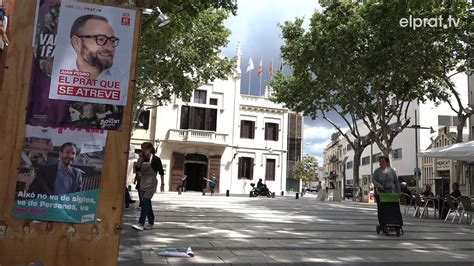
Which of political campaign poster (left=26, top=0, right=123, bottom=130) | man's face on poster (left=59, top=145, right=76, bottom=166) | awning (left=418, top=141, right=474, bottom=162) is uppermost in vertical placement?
Result: awning (left=418, top=141, right=474, bottom=162)

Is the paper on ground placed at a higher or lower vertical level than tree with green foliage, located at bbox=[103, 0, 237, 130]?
lower

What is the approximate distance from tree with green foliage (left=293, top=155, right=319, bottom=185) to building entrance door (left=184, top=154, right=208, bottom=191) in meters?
19.9

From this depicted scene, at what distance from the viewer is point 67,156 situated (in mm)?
4129

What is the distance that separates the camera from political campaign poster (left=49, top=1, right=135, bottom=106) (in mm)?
4180

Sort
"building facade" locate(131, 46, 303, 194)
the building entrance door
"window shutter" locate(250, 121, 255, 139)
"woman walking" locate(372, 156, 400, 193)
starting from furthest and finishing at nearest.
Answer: "window shutter" locate(250, 121, 255, 139), the building entrance door, "building facade" locate(131, 46, 303, 194), "woman walking" locate(372, 156, 400, 193)

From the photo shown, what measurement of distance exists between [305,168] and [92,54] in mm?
61416

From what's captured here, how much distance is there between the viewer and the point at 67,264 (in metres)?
4.10

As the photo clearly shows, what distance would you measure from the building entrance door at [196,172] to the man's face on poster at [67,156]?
3316 centimetres

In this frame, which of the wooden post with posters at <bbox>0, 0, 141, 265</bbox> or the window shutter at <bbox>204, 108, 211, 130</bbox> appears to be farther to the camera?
the window shutter at <bbox>204, 108, 211, 130</bbox>

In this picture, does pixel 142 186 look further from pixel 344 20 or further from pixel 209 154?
pixel 209 154

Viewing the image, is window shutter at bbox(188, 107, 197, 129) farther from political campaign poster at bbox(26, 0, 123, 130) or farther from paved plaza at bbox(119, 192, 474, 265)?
political campaign poster at bbox(26, 0, 123, 130)

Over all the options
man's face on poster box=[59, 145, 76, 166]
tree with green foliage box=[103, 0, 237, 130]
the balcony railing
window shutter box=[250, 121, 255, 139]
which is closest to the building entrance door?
the balcony railing

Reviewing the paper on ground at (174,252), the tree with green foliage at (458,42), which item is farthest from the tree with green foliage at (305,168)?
the paper on ground at (174,252)

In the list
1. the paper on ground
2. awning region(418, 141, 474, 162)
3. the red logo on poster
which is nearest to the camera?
the red logo on poster
